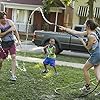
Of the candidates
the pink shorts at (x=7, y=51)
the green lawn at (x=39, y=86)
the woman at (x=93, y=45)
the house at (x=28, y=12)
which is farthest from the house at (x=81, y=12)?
the woman at (x=93, y=45)

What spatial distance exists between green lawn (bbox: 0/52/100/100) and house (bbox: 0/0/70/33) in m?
20.7

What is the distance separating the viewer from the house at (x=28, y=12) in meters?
31.0

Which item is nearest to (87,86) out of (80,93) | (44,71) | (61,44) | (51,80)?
(80,93)

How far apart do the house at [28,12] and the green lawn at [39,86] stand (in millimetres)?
20686

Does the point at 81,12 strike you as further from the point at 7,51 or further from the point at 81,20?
the point at 7,51

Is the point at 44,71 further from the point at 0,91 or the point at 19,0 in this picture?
the point at 19,0

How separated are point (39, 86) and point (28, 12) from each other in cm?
2461

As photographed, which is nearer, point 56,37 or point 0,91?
point 0,91

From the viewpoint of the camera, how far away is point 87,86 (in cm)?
759

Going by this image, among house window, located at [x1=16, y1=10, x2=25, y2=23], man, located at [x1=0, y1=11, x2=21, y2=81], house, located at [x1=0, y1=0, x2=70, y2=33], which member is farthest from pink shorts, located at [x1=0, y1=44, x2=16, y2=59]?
house window, located at [x1=16, y1=10, x2=25, y2=23]

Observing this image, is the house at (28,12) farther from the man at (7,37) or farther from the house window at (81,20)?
the man at (7,37)

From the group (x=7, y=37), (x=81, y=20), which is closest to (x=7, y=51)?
(x=7, y=37)

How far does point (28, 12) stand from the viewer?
32.3m

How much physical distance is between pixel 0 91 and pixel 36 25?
80.2 feet
